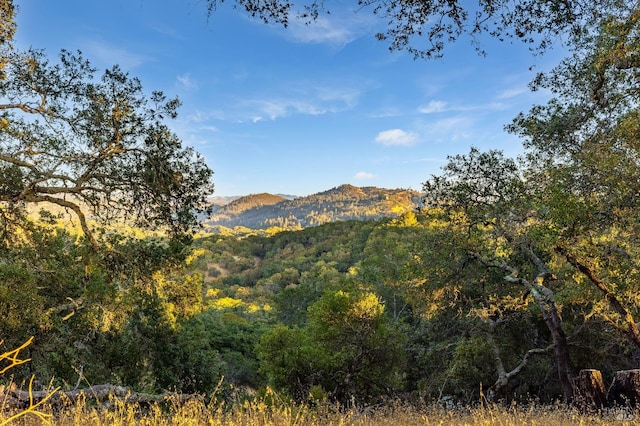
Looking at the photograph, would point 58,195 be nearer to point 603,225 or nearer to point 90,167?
point 90,167

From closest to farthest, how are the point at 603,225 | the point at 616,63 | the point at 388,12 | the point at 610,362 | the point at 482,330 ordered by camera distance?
the point at 388,12
the point at 616,63
the point at 603,225
the point at 610,362
the point at 482,330

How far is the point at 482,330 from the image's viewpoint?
17.1 metres

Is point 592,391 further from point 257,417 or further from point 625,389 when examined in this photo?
point 257,417

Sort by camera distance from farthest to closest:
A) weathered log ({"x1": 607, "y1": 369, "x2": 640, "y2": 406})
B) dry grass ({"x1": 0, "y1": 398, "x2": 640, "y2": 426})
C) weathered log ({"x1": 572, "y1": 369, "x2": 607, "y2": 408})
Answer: weathered log ({"x1": 572, "y1": 369, "x2": 607, "y2": 408}) < weathered log ({"x1": 607, "y1": 369, "x2": 640, "y2": 406}) < dry grass ({"x1": 0, "y1": 398, "x2": 640, "y2": 426})

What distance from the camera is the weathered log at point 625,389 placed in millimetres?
6973

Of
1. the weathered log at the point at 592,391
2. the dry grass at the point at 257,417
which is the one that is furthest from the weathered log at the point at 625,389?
the dry grass at the point at 257,417

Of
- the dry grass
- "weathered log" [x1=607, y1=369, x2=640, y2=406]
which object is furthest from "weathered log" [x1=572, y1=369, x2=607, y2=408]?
the dry grass

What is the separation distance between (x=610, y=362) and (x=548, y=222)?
10.3 m

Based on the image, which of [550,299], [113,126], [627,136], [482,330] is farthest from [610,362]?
[113,126]

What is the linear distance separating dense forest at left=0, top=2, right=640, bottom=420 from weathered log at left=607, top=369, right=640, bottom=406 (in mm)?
1600

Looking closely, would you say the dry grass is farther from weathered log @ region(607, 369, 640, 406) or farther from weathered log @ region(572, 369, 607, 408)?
weathered log @ region(572, 369, 607, 408)

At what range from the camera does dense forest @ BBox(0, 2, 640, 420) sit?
23.9 feet

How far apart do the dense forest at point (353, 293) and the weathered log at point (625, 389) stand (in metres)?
1.60

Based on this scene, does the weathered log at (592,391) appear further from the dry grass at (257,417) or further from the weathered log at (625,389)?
the dry grass at (257,417)
